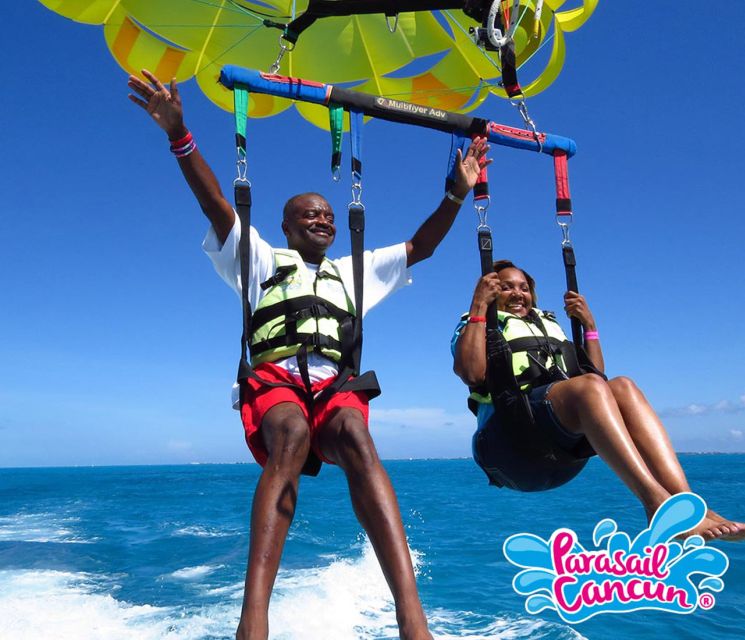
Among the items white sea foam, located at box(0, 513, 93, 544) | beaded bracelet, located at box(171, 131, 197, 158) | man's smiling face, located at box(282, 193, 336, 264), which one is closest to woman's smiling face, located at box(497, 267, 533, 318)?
man's smiling face, located at box(282, 193, 336, 264)

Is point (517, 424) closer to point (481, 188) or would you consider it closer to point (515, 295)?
point (515, 295)

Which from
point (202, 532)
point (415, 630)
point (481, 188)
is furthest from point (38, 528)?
point (415, 630)

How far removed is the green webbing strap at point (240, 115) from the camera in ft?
9.86

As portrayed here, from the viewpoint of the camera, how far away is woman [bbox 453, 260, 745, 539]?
2520 millimetres

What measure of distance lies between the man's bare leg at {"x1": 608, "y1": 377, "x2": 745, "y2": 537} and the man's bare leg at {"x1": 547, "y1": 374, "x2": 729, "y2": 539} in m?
0.03

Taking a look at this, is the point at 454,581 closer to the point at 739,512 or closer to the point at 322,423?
the point at 322,423

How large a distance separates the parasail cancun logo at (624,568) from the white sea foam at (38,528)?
13.6 metres

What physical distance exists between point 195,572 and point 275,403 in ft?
29.0

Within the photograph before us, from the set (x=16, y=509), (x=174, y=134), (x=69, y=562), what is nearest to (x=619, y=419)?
(x=174, y=134)

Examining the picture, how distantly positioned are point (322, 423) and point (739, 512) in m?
21.5

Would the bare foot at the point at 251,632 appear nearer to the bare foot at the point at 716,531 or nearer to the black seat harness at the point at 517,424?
the bare foot at the point at 716,531

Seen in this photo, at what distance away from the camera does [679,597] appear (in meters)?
2.29

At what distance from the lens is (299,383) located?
275cm

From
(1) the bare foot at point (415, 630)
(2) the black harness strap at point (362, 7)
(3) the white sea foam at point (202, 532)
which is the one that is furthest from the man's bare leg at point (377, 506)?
(3) the white sea foam at point (202, 532)
